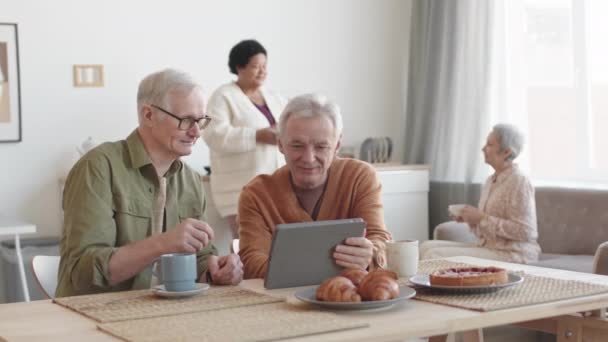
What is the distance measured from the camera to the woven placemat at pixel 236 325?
1737 millimetres

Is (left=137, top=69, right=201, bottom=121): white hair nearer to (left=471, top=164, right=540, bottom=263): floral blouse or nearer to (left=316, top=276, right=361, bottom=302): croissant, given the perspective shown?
(left=316, top=276, right=361, bottom=302): croissant

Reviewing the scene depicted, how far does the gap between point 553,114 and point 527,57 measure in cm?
41

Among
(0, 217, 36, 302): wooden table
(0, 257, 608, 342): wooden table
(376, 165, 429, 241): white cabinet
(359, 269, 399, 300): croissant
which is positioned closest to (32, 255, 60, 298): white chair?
(0, 257, 608, 342): wooden table

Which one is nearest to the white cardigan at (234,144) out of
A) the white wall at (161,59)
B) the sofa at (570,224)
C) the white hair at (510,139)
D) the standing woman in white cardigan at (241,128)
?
the standing woman in white cardigan at (241,128)

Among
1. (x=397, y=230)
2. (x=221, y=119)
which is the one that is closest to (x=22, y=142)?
(x=221, y=119)

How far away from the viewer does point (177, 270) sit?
2152 millimetres

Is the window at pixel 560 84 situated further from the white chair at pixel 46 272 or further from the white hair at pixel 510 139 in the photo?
the white chair at pixel 46 272

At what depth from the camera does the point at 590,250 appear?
14.8 ft

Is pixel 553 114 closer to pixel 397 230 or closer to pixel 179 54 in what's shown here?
pixel 397 230

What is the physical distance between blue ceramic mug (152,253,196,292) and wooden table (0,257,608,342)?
228mm

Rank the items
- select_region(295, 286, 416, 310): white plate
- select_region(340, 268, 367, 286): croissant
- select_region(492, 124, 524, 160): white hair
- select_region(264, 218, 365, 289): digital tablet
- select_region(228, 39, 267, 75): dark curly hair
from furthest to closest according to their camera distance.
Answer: select_region(228, 39, 267, 75): dark curly hair, select_region(492, 124, 524, 160): white hair, select_region(264, 218, 365, 289): digital tablet, select_region(340, 268, 367, 286): croissant, select_region(295, 286, 416, 310): white plate

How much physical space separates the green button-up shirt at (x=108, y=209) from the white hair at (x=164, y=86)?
11 cm

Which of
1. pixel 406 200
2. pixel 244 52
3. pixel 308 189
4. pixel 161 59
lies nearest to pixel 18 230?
pixel 244 52

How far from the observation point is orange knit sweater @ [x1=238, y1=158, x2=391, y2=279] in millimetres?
2635
